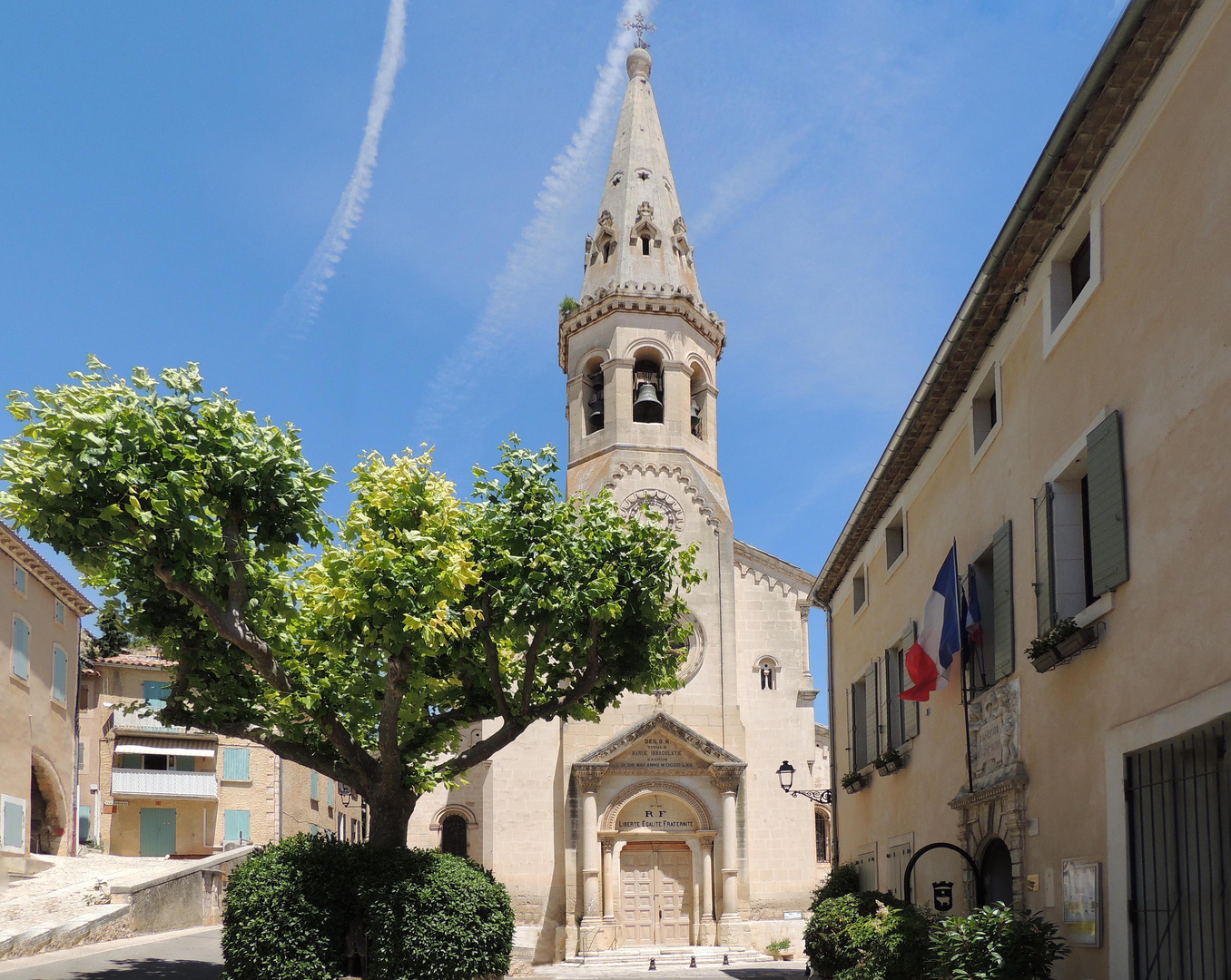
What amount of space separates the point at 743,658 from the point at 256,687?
62.6 ft

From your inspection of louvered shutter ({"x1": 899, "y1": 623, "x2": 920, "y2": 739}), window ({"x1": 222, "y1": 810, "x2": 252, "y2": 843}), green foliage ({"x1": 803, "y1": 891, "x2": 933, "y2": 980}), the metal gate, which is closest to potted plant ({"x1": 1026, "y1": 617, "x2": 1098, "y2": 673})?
the metal gate

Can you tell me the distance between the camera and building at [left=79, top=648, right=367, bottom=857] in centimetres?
4060

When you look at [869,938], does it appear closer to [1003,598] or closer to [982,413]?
[1003,598]

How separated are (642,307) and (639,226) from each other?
3.09 metres

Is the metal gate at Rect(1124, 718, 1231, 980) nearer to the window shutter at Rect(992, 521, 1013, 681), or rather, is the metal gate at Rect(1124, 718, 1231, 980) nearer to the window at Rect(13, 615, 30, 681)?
the window shutter at Rect(992, 521, 1013, 681)

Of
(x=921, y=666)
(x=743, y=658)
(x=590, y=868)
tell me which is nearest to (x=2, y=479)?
(x=921, y=666)

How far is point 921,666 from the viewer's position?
14.7 metres

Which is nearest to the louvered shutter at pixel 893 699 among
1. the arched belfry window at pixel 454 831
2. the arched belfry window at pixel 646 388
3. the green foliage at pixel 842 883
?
the green foliage at pixel 842 883

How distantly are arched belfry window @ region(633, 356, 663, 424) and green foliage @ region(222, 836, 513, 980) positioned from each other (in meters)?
21.1

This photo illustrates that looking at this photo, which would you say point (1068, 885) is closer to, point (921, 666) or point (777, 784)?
point (921, 666)

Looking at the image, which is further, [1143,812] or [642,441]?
[642,441]

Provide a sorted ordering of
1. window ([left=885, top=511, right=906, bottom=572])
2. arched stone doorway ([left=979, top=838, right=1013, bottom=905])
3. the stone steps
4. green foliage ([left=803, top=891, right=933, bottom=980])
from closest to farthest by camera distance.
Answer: arched stone doorway ([left=979, top=838, right=1013, bottom=905]) < green foliage ([left=803, top=891, right=933, bottom=980]) < window ([left=885, top=511, right=906, bottom=572]) < the stone steps

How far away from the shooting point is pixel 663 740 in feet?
106

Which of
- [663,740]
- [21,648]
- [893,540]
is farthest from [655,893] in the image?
[21,648]
